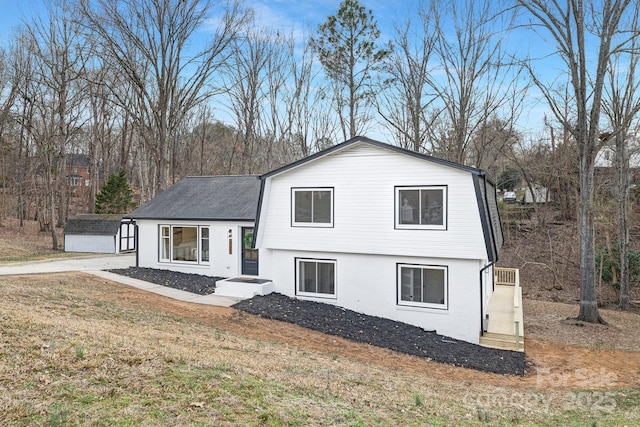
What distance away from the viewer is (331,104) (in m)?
29.3

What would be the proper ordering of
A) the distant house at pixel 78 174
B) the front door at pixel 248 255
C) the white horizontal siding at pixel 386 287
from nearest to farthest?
the white horizontal siding at pixel 386 287, the front door at pixel 248 255, the distant house at pixel 78 174

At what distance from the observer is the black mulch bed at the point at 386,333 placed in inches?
392

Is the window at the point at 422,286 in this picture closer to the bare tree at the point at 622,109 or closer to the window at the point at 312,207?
the window at the point at 312,207

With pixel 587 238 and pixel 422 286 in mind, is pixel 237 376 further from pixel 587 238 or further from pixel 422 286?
pixel 587 238

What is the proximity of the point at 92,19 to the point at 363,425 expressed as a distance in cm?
2389

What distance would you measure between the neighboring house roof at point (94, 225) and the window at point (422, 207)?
18017 mm

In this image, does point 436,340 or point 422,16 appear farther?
point 422,16

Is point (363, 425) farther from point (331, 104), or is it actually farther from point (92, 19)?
point (331, 104)

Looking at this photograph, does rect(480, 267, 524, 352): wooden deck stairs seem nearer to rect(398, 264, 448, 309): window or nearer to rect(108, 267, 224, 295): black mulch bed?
rect(398, 264, 448, 309): window

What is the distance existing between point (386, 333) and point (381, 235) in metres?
2.88

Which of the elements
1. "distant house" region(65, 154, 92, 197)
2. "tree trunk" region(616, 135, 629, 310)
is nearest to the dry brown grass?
"tree trunk" region(616, 135, 629, 310)

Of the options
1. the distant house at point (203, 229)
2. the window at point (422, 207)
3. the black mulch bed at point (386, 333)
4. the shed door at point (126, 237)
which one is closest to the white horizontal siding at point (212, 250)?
the distant house at point (203, 229)

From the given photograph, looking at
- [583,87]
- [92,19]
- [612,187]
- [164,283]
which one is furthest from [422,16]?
[164,283]

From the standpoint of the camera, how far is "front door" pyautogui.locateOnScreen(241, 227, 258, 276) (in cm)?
1586
